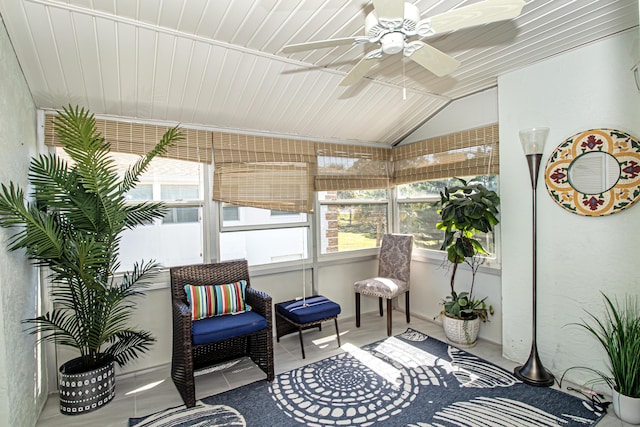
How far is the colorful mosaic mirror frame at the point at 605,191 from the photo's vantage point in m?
2.30

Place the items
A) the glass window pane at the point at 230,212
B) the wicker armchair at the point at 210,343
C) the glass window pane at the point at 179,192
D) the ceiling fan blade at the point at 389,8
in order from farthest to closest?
the glass window pane at the point at 230,212 < the glass window pane at the point at 179,192 < the wicker armchair at the point at 210,343 < the ceiling fan blade at the point at 389,8

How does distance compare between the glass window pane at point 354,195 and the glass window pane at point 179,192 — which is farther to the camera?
the glass window pane at point 354,195

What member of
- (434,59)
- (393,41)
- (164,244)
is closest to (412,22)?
(393,41)

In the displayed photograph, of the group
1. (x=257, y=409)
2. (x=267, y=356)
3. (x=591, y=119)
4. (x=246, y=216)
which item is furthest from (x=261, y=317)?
(x=591, y=119)

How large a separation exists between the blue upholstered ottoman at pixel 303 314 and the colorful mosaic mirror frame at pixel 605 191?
2.17 metres

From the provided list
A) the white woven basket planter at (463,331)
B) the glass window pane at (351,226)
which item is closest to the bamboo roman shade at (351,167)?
the glass window pane at (351,226)

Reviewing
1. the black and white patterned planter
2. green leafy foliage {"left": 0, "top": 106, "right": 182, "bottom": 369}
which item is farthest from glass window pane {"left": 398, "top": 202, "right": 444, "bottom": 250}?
the black and white patterned planter

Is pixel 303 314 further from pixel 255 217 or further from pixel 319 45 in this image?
pixel 319 45

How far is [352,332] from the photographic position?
149 inches

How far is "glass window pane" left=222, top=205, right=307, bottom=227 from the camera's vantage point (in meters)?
3.48

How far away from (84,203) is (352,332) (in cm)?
283

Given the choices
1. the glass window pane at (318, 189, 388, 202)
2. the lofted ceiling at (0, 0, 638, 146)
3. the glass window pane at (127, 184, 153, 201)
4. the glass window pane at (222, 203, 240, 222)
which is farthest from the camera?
the glass window pane at (318, 189, 388, 202)

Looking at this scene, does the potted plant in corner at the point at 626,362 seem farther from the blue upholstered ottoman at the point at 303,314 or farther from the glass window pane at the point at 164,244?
the glass window pane at the point at 164,244

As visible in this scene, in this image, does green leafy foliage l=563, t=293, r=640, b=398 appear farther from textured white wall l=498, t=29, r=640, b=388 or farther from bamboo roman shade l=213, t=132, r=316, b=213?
bamboo roman shade l=213, t=132, r=316, b=213
